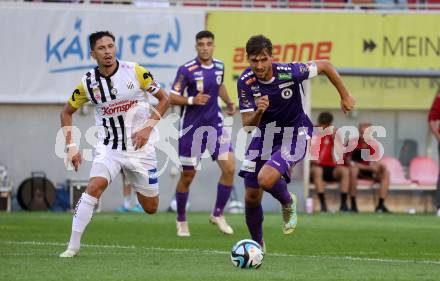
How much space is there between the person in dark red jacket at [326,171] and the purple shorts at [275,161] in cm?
1090

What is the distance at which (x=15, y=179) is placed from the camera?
22812 millimetres

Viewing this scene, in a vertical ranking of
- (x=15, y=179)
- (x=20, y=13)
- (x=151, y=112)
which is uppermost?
(x=20, y=13)

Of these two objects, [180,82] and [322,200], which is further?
[322,200]

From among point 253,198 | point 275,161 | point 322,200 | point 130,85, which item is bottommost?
point 322,200

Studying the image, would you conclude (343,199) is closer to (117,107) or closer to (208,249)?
(208,249)

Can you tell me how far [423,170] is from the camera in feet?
79.4

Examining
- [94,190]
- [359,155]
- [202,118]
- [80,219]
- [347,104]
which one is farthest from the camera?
[359,155]

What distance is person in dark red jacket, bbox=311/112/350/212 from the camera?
2297cm

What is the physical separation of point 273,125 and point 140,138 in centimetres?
140

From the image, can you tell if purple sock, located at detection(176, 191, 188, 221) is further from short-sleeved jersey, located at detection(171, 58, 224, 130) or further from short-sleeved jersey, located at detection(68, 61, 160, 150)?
short-sleeved jersey, located at detection(68, 61, 160, 150)

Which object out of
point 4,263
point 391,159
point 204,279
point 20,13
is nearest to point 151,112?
point 4,263

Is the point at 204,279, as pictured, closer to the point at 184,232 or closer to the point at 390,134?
the point at 184,232

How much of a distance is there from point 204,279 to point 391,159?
1551 cm

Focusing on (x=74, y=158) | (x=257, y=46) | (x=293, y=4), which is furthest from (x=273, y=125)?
(x=293, y=4)
